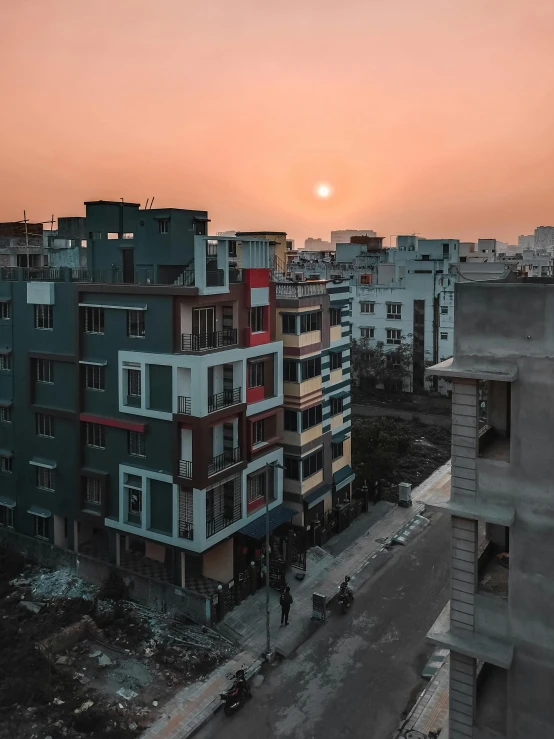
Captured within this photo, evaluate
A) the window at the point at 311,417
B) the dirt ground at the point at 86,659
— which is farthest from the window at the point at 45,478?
the window at the point at 311,417

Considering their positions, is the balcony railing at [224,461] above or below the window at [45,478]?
above

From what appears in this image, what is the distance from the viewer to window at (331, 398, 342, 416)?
3312 cm

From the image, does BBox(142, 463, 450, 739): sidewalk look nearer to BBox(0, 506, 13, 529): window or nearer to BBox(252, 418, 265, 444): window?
BBox(252, 418, 265, 444): window

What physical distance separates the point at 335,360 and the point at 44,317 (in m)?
13.8

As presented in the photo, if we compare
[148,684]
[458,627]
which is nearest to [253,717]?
[148,684]

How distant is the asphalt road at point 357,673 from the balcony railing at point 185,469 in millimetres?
7428

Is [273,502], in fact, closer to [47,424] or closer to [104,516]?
[104,516]

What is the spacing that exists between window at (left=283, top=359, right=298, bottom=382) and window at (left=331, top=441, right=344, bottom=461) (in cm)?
479

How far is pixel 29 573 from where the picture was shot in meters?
29.1

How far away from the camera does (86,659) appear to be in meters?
22.9

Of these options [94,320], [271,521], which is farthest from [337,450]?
[94,320]

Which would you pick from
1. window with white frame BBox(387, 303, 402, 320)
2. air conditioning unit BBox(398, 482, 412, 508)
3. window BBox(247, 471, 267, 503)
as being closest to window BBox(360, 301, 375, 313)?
window with white frame BBox(387, 303, 402, 320)

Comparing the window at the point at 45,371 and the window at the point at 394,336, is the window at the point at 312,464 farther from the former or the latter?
the window at the point at 394,336

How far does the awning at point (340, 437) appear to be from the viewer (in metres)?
33.3
